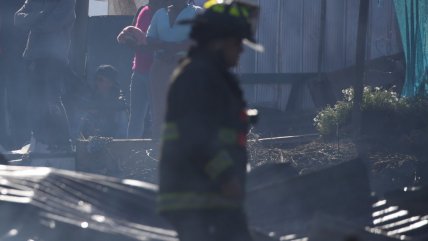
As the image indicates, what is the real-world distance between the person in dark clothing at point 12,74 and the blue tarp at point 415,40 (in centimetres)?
495

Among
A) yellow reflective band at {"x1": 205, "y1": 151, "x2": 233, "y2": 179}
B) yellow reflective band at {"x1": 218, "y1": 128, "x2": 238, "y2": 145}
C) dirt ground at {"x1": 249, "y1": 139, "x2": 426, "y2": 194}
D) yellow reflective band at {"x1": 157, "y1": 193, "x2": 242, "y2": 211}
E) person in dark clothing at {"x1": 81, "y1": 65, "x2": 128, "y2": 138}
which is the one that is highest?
yellow reflective band at {"x1": 218, "y1": 128, "x2": 238, "y2": 145}

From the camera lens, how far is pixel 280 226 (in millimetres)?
7488

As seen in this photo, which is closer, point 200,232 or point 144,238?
point 200,232

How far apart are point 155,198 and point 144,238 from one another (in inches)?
23.5

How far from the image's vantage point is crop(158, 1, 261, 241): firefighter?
5316mm

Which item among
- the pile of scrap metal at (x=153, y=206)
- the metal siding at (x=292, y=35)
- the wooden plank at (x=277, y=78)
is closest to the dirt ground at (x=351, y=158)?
the pile of scrap metal at (x=153, y=206)

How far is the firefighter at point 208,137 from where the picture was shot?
5316mm

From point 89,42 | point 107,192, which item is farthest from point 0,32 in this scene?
point 107,192

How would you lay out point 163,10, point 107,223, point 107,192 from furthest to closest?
1. point 163,10
2. point 107,192
3. point 107,223

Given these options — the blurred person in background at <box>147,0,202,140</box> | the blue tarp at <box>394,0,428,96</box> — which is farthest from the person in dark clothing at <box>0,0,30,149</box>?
the blue tarp at <box>394,0,428,96</box>

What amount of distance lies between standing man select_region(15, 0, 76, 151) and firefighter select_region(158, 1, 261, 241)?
6.25m

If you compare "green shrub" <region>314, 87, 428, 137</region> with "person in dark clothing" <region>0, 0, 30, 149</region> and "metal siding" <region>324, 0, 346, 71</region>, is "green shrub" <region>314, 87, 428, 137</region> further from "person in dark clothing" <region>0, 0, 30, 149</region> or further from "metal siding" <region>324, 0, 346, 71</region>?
"metal siding" <region>324, 0, 346, 71</region>

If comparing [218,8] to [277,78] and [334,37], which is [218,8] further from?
[334,37]

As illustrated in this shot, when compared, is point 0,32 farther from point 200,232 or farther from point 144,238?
point 200,232
